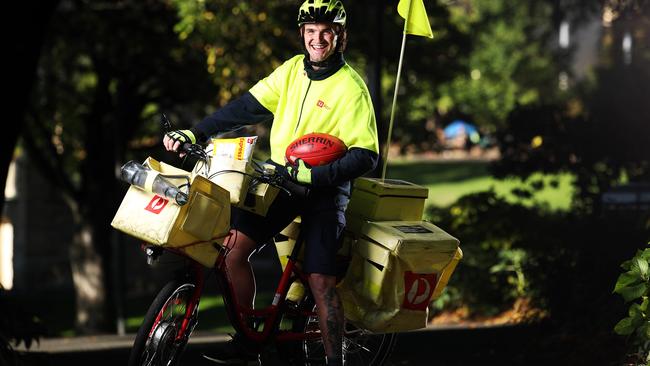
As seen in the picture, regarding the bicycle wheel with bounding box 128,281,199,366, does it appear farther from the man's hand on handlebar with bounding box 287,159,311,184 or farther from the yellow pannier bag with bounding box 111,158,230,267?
the man's hand on handlebar with bounding box 287,159,311,184

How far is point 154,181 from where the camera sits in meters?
5.71

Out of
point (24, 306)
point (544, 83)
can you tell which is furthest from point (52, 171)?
point (544, 83)

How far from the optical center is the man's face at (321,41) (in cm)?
625

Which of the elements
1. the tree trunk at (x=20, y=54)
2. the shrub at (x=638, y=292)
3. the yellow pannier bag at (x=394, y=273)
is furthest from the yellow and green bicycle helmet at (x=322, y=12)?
the shrub at (x=638, y=292)

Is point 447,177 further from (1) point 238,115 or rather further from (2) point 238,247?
(2) point 238,247

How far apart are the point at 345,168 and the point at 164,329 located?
1.10 m

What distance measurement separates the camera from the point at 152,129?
24.7 meters

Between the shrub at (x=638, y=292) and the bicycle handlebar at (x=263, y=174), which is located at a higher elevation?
the bicycle handlebar at (x=263, y=174)

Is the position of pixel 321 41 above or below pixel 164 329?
above

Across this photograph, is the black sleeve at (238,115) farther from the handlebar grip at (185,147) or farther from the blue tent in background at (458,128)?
the blue tent in background at (458,128)

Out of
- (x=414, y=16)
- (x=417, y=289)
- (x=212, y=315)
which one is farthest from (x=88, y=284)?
(x=417, y=289)

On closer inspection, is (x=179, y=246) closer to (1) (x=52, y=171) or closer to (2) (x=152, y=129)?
(1) (x=52, y=171)

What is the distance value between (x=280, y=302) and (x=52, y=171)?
54.1 feet

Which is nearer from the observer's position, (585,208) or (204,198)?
(204,198)
